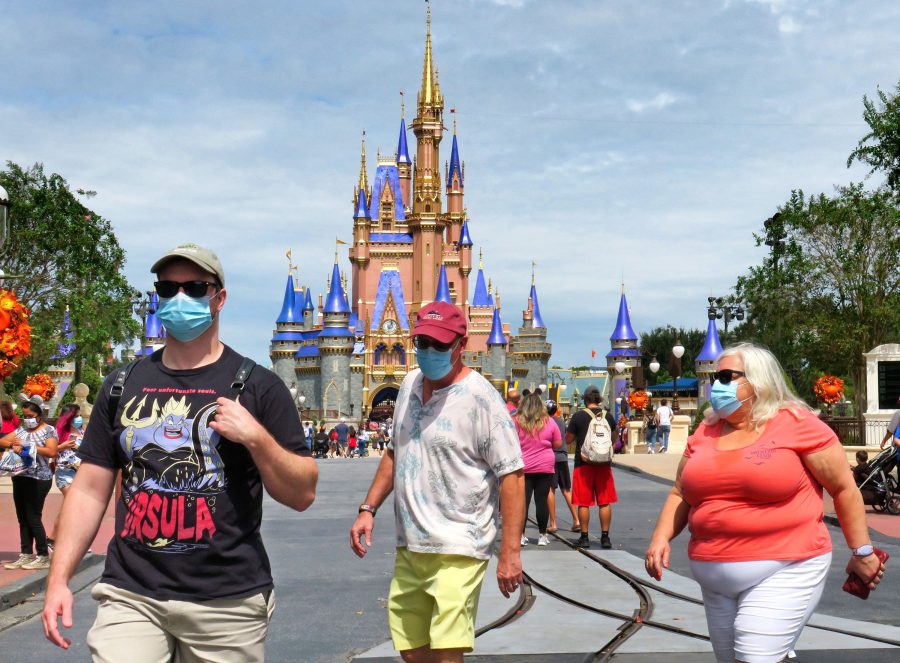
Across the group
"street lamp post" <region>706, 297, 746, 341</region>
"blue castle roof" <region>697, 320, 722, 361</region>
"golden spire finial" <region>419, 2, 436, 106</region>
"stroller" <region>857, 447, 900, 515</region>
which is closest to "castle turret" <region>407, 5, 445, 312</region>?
"golden spire finial" <region>419, 2, 436, 106</region>

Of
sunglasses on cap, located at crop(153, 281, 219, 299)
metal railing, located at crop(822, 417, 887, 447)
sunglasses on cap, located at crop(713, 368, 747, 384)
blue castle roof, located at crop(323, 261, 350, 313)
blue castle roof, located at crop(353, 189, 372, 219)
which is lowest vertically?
metal railing, located at crop(822, 417, 887, 447)

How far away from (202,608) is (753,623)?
191 centimetres

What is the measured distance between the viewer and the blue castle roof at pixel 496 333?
9967cm

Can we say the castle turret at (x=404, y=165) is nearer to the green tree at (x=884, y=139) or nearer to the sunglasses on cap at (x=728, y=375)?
the green tree at (x=884, y=139)

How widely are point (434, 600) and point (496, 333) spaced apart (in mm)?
95691

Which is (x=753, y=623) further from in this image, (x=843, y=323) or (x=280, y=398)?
(x=843, y=323)

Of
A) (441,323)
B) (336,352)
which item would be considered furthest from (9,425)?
(336,352)

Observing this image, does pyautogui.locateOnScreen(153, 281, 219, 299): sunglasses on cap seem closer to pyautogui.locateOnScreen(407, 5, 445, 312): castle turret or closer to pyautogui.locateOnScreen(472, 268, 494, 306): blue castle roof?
pyautogui.locateOnScreen(407, 5, 445, 312): castle turret

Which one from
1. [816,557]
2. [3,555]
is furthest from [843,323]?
[816,557]

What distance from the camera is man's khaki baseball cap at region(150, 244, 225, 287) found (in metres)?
3.69

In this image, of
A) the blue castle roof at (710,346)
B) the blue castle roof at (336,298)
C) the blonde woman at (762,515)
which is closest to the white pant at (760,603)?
the blonde woman at (762,515)

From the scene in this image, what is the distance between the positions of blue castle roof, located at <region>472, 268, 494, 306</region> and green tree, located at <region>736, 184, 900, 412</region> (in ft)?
212

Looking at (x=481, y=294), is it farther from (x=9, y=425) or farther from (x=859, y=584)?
(x=859, y=584)

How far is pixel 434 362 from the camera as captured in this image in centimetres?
452
